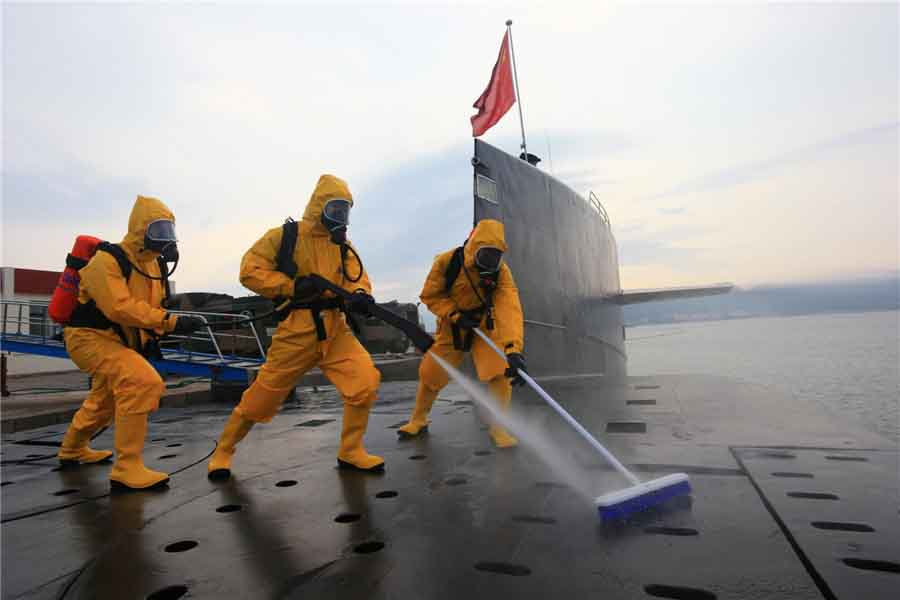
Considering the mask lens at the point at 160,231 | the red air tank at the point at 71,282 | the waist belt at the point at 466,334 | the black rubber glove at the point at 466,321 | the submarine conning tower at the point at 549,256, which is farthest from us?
the submarine conning tower at the point at 549,256

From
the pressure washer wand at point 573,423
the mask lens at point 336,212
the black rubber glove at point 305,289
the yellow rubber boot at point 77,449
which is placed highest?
the mask lens at point 336,212

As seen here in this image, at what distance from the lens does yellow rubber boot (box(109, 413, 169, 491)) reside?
3449 mm

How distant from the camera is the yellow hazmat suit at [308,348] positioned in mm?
3578

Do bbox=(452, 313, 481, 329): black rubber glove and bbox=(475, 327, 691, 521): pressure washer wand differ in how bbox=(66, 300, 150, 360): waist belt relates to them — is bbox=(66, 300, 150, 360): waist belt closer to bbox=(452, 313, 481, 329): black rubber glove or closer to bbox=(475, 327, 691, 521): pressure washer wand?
bbox=(452, 313, 481, 329): black rubber glove

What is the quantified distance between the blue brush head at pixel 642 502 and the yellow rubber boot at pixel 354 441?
1.68 m

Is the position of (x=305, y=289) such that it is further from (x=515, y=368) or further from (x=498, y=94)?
(x=498, y=94)

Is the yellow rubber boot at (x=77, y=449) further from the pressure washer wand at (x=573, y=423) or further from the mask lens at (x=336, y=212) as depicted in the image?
the pressure washer wand at (x=573, y=423)

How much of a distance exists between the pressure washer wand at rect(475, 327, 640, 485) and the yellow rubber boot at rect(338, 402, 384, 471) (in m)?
1.14

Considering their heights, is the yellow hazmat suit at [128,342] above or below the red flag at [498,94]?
below

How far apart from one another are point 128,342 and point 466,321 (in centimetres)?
257

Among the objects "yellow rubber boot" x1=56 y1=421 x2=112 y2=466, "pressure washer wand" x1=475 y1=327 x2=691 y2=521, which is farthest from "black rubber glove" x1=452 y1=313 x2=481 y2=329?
"yellow rubber boot" x1=56 y1=421 x2=112 y2=466

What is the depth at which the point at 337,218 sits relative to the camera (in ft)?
12.0

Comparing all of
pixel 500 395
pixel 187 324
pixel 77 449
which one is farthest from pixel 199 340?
pixel 500 395

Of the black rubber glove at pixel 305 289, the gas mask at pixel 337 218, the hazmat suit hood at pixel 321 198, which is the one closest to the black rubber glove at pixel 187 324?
the black rubber glove at pixel 305 289
